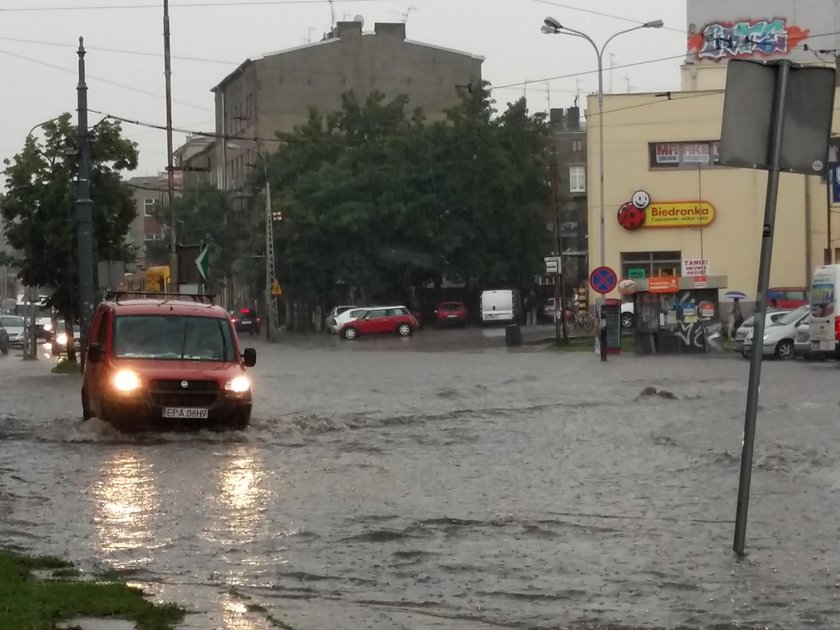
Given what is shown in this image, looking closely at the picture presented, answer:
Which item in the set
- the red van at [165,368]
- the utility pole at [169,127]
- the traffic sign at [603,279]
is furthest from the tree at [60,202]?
the red van at [165,368]

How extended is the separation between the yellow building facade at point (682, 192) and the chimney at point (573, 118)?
6458 cm

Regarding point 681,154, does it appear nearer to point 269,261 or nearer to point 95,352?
point 269,261

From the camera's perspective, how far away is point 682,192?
6469 centimetres

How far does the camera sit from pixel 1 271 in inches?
6289

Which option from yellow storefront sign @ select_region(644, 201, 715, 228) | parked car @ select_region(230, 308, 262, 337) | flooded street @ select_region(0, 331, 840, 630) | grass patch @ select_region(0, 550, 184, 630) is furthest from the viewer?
parked car @ select_region(230, 308, 262, 337)

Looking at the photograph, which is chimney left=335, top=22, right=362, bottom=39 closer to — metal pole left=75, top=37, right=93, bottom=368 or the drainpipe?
the drainpipe

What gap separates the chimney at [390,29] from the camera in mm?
102919

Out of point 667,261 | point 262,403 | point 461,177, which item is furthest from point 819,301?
point 461,177

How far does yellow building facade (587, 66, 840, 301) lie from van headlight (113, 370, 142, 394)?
45853 mm

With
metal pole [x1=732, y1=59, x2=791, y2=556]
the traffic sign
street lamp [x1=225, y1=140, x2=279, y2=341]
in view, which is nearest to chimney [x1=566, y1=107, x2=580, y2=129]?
street lamp [x1=225, y1=140, x2=279, y2=341]

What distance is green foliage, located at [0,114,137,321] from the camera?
43.1 metres

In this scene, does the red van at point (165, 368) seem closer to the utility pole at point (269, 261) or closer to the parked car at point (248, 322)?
the utility pole at point (269, 261)

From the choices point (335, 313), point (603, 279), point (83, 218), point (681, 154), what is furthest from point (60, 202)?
point (335, 313)

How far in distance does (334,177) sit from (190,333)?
205ft
